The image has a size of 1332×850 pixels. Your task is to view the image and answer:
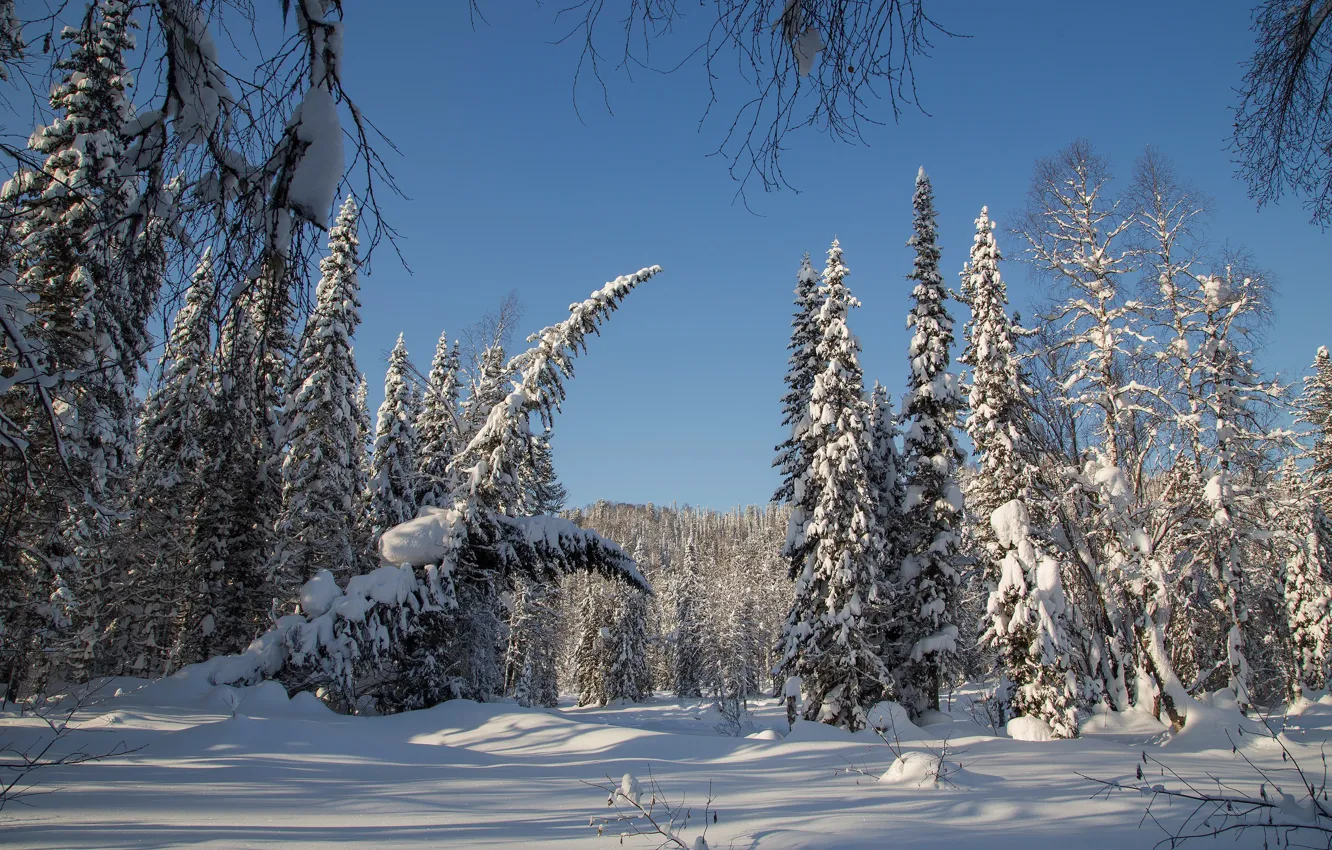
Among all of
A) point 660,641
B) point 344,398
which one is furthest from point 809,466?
point 660,641

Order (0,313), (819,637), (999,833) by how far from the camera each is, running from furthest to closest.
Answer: (819,637), (999,833), (0,313)

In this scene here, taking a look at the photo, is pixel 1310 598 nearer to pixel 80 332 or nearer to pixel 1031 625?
pixel 1031 625

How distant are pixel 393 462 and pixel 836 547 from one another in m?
14.9

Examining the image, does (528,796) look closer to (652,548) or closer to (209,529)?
(209,529)

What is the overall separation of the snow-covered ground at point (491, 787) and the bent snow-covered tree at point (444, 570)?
1.34m

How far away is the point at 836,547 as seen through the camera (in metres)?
18.3

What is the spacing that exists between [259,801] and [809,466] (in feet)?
55.0

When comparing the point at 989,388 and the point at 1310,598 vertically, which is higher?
the point at 989,388

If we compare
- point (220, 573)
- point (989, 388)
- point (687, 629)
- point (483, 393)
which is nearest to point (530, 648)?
point (687, 629)

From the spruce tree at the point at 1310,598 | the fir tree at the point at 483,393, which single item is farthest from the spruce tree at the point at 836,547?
the spruce tree at the point at 1310,598

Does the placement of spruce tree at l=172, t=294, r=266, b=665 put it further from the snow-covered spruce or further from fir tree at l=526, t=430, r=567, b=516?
the snow-covered spruce

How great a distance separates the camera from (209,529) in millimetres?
19906

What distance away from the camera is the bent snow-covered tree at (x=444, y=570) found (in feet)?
38.7

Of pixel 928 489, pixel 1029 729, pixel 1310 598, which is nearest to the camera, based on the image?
pixel 1029 729
